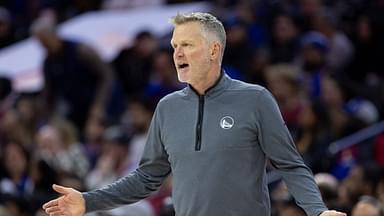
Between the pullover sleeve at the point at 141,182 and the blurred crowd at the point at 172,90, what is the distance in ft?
8.96

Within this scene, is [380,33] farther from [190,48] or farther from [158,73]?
[190,48]

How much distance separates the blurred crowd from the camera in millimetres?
8984

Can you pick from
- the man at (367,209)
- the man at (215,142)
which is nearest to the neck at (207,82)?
the man at (215,142)

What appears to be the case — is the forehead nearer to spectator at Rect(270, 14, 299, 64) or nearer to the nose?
the nose

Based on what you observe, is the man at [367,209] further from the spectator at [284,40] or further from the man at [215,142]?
the spectator at [284,40]

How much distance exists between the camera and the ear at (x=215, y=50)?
4902 mm

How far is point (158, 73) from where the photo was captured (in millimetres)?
11438

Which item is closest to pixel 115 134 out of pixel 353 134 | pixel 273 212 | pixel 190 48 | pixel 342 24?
pixel 353 134

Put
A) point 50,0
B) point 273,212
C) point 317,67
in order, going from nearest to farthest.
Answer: point 273,212 → point 317,67 → point 50,0

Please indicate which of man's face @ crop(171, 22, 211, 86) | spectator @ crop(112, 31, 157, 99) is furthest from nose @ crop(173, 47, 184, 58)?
spectator @ crop(112, 31, 157, 99)

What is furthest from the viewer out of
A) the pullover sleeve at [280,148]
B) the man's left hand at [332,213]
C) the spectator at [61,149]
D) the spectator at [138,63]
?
the spectator at [138,63]

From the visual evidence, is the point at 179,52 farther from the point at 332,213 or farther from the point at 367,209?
the point at 367,209

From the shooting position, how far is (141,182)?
16.8ft

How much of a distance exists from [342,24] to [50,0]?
4.42m
